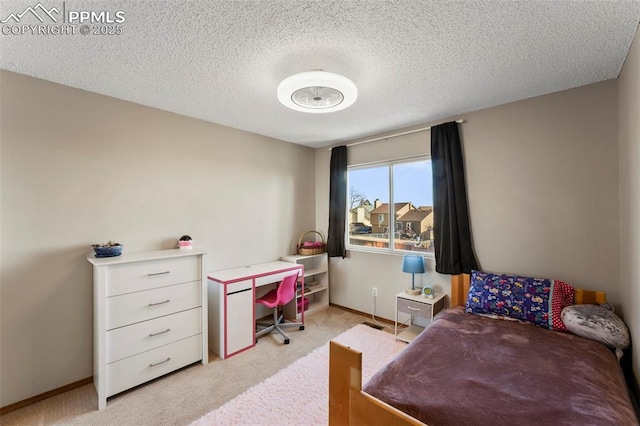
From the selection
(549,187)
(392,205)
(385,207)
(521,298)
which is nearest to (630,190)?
(549,187)

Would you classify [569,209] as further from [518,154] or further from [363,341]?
[363,341]

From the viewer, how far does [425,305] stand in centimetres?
284

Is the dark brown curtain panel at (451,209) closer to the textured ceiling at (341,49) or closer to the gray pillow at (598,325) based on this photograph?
the textured ceiling at (341,49)

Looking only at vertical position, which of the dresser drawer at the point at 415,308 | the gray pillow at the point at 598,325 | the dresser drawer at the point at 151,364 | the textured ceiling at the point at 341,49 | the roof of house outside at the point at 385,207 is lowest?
the dresser drawer at the point at 151,364

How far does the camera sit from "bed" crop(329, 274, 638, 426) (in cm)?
119

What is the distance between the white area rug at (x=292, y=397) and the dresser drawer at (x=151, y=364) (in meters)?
0.70

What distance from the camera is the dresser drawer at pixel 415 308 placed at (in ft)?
9.25

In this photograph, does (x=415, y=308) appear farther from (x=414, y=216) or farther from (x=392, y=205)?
(x=392, y=205)

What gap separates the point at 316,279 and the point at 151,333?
240cm

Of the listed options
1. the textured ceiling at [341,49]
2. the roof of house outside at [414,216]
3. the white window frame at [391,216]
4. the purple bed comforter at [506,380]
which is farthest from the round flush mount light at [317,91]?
the purple bed comforter at [506,380]

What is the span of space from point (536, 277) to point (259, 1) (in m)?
3.09

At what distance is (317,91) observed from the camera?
2.06 meters

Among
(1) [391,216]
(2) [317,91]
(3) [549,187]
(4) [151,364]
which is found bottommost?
(4) [151,364]

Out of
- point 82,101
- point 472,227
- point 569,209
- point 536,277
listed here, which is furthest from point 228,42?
point 536,277
